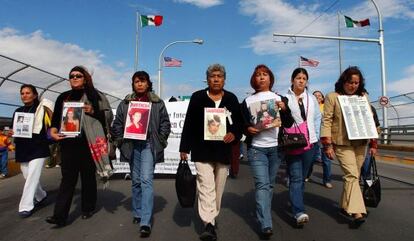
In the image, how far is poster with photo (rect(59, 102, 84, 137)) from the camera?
18.1ft

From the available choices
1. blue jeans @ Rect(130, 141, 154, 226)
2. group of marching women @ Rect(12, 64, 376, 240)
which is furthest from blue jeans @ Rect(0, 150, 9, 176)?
blue jeans @ Rect(130, 141, 154, 226)

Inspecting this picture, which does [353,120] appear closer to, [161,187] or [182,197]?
[182,197]

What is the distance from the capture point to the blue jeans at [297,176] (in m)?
5.34

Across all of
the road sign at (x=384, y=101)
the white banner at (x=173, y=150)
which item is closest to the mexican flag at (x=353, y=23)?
the road sign at (x=384, y=101)

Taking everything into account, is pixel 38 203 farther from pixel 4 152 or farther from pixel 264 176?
pixel 4 152

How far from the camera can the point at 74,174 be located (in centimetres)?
561

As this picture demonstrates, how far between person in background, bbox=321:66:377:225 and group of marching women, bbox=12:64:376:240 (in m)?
0.01

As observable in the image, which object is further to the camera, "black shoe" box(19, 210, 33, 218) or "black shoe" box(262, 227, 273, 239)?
"black shoe" box(19, 210, 33, 218)

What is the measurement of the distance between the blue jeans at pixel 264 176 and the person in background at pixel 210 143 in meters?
0.29

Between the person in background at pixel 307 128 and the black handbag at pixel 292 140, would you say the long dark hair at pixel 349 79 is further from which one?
the black handbag at pixel 292 140

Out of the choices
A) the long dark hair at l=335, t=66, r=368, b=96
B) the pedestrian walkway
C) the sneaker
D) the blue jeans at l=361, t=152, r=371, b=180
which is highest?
the long dark hair at l=335, t=66, r=368, b=96

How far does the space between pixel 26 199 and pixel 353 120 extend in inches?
173

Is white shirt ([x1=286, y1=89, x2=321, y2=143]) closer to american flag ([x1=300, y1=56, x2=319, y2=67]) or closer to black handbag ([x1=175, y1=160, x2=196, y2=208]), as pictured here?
black handbag ([x1=175, y1=160, x2=196, y2=208])

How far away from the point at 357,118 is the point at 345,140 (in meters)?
0.31
